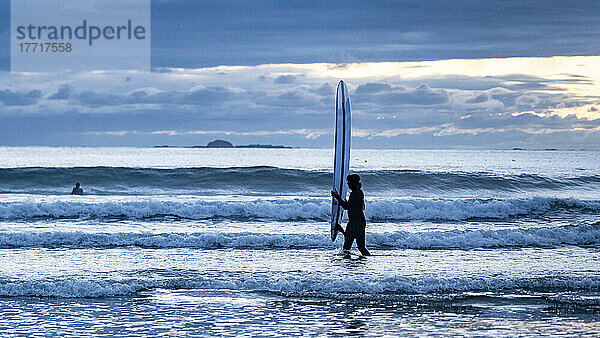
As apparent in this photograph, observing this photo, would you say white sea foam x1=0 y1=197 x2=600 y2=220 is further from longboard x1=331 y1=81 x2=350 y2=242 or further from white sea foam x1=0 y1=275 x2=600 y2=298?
white sea foam x1=0 y1=275 x2=600 y2=298

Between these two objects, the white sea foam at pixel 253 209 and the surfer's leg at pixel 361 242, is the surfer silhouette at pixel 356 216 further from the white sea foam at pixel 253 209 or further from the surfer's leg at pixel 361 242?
the white sea foam at pixel 253 209

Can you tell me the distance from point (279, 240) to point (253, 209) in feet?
17.5

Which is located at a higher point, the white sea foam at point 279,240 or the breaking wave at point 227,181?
the breaking wave at point 227,181

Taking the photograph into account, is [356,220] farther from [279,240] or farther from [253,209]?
[253,209]

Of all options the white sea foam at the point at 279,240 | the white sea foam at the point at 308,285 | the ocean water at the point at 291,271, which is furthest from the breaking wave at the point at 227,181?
the white sea foam at the point at 308,285

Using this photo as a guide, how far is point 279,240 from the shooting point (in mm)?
13070

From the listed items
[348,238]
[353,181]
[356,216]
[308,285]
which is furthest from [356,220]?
[308,285]

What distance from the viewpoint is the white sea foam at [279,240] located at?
12.7 metres

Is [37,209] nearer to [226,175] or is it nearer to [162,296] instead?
[162,296]

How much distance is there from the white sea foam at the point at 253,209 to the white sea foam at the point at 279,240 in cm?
460

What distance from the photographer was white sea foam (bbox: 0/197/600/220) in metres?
17.6

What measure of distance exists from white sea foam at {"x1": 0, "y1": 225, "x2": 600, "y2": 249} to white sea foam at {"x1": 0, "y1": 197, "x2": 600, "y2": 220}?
15.1ft

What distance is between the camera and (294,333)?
649 cm

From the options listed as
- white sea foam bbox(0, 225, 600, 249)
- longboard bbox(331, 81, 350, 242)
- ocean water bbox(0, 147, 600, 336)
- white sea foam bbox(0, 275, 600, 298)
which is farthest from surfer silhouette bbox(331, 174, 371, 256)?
white sea foam bbox(0, 275, 600, 298)
